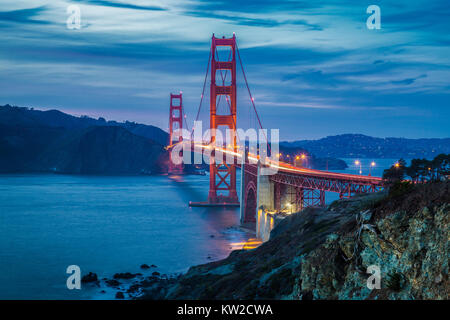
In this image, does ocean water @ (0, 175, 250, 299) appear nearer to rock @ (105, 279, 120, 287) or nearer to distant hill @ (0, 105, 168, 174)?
rock @ (105, 279, 120, 287)

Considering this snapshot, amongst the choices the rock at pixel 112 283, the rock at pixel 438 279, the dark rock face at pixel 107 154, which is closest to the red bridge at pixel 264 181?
the rock at pixel 112 283

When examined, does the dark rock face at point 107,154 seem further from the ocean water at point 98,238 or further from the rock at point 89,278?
the rock at point 89,278

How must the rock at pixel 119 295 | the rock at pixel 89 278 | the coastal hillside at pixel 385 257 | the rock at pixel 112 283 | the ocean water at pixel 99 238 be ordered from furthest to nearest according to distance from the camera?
1. the ocean water at pixel 99 238
2. the rock at pixel 89 278
3. the rock at pixel 112 283
4. the rock at pixel 119 295
5. the coastal hillside at pixel 385 257

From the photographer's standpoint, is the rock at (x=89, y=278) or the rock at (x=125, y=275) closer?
the rock at (x=89, y=278)

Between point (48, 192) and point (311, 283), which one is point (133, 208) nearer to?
point (48, 192)

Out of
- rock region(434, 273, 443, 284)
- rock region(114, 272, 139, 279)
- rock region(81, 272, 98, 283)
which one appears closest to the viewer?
rock region(434, 273, 443, 284)

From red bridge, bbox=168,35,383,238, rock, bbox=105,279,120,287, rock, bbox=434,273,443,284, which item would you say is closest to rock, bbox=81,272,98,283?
rock, bbox=105,279,120,287

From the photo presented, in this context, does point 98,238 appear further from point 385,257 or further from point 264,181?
point 385,257

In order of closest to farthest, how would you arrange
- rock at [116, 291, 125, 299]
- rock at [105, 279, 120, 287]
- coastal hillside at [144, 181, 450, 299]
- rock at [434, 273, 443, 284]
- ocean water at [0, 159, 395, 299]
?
rock at [434, 273, 443, 284] → coastal hillside at [144, 181, 450, 299] → rock at [116, 291, 125, 299] → rock at [105, 279, 120, 287] → ocean water at [0, 159, 395, 299]
